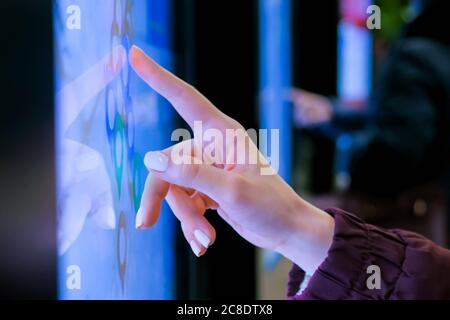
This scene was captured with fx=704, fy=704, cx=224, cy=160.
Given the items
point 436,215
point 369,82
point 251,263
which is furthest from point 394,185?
point 369,82

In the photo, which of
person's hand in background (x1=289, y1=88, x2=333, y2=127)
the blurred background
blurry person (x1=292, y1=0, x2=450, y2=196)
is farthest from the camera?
person's hand in background (x1=289, y1=88, x2=333, y2=127)

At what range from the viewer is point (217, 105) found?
41.9 inches

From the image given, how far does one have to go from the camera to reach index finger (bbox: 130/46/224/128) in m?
0.77

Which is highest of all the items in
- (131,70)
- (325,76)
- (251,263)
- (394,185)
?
(325,76)

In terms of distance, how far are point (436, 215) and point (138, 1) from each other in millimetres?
1494

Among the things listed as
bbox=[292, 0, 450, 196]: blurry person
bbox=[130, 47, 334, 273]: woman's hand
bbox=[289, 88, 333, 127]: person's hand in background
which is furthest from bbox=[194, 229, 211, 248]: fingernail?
bbox=[289, 88, 333, 127]: person's hand in background

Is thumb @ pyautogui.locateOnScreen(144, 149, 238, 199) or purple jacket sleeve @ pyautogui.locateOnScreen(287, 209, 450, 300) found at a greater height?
thumb @ pyautogui.locateOnScreen(144, 149, 238, 199)

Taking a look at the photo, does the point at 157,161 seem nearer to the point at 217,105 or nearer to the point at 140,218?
the point at 140,218

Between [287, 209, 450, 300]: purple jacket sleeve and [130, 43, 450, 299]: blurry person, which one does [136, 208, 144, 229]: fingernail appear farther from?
[287, 209, 450, 300]: purple jacket sleeve

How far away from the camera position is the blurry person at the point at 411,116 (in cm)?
179

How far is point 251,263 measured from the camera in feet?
4.78

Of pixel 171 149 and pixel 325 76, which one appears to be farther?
pixel 325 76

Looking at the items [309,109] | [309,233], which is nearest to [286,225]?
[309,233]

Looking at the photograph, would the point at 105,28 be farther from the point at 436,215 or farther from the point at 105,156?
the point at 436,215
